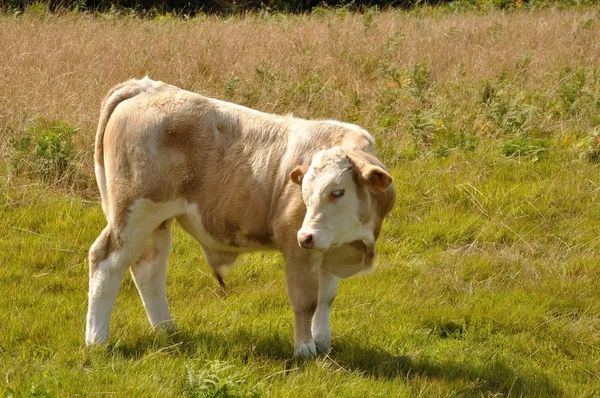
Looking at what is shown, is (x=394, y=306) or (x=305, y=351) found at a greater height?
(x=305, y=351)

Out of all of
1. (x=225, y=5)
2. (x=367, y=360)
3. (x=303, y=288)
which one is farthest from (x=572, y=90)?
(x=225, y=5)

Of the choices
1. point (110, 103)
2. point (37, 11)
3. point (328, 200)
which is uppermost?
point (110, 103)

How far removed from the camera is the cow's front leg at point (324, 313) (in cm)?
600

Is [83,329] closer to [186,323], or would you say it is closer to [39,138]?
[186,323]

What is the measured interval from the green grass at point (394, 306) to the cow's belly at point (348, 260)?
57 centimetres

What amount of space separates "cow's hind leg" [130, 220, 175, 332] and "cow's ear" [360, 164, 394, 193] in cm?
156

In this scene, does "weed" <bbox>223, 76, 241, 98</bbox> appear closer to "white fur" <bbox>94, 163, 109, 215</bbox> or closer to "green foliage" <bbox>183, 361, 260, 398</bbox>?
"white fur" <bbox>94, 163, 109, 215</bbox>

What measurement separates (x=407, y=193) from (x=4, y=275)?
395 cm

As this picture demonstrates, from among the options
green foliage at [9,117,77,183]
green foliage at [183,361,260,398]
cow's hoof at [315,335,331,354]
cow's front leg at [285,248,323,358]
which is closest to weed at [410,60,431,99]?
green foliage at [9,117,77,183]

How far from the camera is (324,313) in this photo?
6059 millimetres

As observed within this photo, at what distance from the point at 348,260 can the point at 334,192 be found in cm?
70

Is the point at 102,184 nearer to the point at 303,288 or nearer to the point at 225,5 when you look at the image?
the point at 303,288

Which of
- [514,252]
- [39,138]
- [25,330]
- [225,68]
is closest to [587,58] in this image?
[225,68]

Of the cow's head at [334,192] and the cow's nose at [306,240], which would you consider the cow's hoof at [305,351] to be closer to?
the cow's head at [334,192]
